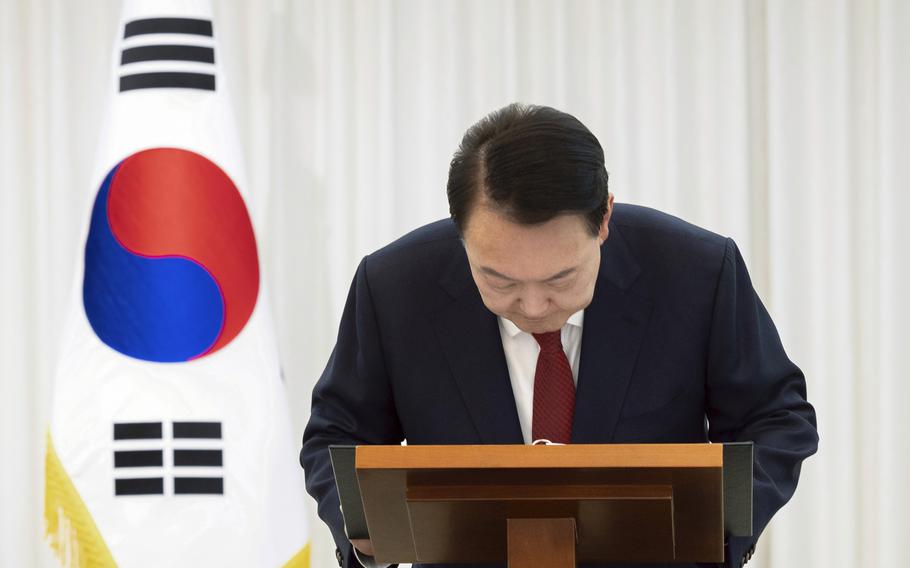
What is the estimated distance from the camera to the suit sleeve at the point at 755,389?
173 centimetres

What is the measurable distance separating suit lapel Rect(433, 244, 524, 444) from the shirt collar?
3 cm

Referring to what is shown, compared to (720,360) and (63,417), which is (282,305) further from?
(720,360)

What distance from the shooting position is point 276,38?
3875 millimetres

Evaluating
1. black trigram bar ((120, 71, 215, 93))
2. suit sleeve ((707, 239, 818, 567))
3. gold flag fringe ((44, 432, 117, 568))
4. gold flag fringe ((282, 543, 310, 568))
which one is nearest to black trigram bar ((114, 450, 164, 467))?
gold flag fringe ((44, 432, 117, 568))

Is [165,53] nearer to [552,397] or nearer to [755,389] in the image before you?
[552,397]

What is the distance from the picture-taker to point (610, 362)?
1820 mm

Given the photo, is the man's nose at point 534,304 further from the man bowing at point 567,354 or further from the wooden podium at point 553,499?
the wooden podium at point 553,499

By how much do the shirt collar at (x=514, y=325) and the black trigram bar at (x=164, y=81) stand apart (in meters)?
1.54

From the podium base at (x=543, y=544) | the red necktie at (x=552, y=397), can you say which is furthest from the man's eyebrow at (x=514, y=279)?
the podium base at (x=543, y=544)

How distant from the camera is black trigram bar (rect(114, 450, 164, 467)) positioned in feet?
9.82

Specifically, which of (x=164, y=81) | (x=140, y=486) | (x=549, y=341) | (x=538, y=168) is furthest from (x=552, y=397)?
(x=164, y=81)

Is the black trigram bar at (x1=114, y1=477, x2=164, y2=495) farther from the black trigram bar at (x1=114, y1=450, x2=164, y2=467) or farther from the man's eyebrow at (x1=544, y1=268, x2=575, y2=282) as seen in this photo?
the man's eyebrow at (x1=544, y1=268, x2=575, y2=282)

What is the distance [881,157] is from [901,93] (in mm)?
224

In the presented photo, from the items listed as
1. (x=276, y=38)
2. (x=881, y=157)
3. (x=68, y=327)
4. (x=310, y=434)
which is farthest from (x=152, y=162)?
(x=881, y=157)
